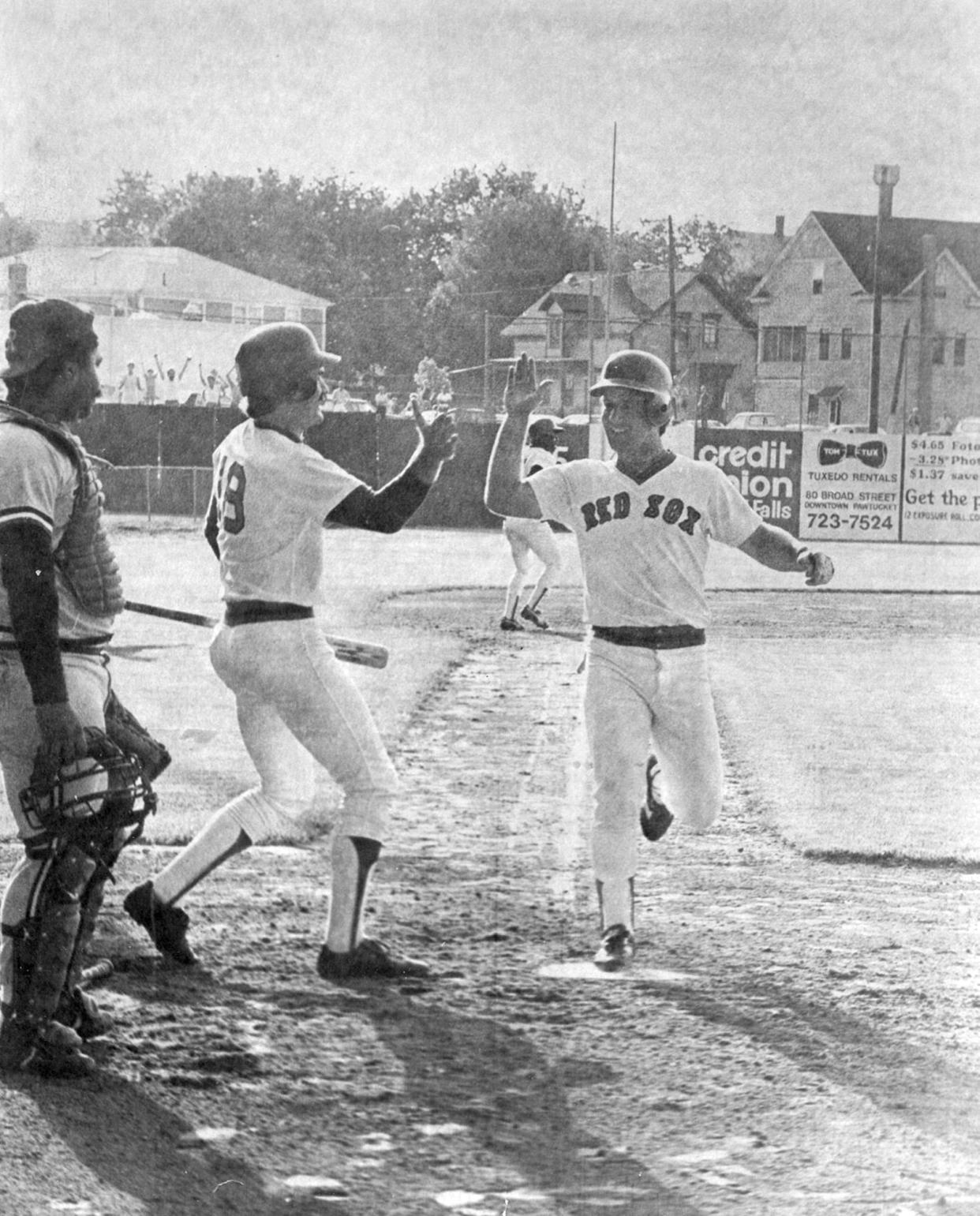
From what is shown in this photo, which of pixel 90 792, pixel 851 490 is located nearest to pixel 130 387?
pixel 851 490

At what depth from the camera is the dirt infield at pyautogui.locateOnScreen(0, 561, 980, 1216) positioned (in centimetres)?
312

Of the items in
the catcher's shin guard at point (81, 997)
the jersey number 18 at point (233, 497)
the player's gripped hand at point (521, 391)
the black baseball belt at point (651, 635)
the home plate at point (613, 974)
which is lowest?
the home plate at point (613, 974)

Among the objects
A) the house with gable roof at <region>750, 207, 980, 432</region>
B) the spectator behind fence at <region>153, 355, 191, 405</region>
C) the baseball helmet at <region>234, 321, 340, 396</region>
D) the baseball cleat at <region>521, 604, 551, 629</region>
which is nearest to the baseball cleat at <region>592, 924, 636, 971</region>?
the baseball helmet at <region>234, 321, 340, 396</region>

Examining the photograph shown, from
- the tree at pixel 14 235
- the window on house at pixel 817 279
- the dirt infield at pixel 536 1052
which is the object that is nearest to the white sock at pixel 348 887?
the dirt infield at pixel 536 1052

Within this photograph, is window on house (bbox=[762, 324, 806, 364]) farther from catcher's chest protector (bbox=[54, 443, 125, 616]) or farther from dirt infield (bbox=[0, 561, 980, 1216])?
catcher's chest protector (bbox=[54, 443, 125, 616])

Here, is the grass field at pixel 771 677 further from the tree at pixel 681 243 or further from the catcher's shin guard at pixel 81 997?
the tree at pixel 681 243

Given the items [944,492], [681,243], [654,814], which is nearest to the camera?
[654,814]

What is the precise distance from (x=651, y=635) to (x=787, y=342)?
1013cm

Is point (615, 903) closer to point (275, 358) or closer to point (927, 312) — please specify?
point (275, 358)

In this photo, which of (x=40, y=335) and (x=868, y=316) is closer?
(x=40, y=335)

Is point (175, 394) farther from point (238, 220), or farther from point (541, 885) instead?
point (541, 885)

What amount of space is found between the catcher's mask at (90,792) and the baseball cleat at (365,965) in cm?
77

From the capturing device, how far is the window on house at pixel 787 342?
13.4 meters

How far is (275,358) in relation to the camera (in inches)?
167
